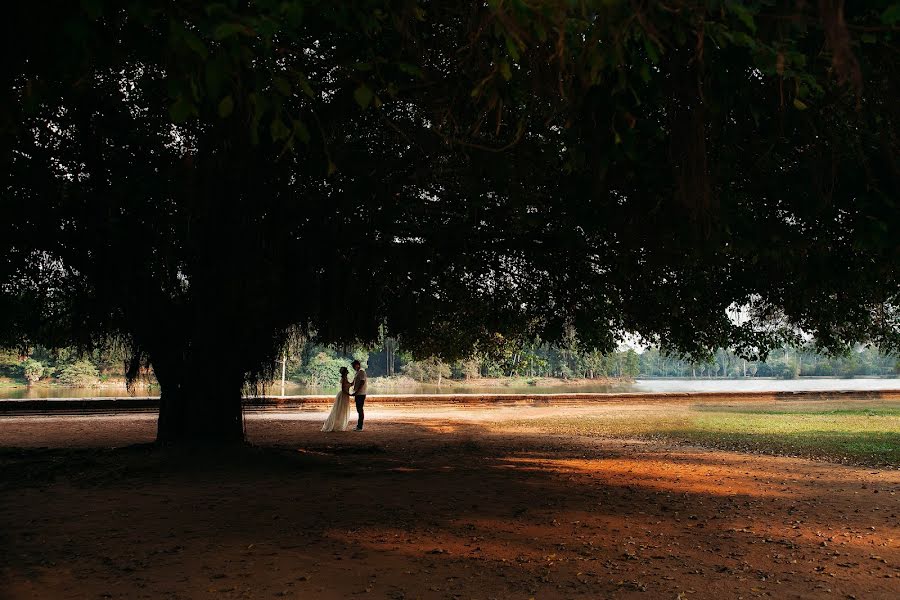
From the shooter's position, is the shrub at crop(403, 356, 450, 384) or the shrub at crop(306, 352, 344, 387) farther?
the shrub at crop(403, 356, 450, 384)

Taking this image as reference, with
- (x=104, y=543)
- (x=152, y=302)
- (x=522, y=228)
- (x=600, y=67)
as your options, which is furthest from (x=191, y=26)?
(x=152, y=302)

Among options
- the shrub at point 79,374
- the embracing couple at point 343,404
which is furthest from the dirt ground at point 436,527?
the shrub at point 79,374

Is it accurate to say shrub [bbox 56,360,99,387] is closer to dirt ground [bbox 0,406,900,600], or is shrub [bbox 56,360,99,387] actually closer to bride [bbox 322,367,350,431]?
bride [bbox 322,367,350,431]

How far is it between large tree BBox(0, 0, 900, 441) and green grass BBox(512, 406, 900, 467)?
2123 mm

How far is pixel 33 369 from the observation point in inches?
2071

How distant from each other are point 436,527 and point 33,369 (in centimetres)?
5620

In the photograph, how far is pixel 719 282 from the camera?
9414 mm

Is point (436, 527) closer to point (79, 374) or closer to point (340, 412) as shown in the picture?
point (340, 412)

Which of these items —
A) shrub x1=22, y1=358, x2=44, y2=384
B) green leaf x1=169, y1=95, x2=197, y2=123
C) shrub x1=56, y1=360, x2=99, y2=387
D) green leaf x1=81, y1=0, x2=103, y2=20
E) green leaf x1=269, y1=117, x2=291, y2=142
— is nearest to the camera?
green leaf x1=81, y1=0, x2=103, y2=20

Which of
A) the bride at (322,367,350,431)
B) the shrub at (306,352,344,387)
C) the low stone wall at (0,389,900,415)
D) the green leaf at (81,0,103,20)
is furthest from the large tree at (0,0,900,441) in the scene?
the shrub at (306,352,344,387)

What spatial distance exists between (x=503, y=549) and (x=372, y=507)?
1.74 metres

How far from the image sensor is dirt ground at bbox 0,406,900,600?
430 cm

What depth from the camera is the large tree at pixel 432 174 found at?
3260 mm

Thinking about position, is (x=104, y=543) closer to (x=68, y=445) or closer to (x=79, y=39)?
(x=79, y=39)
